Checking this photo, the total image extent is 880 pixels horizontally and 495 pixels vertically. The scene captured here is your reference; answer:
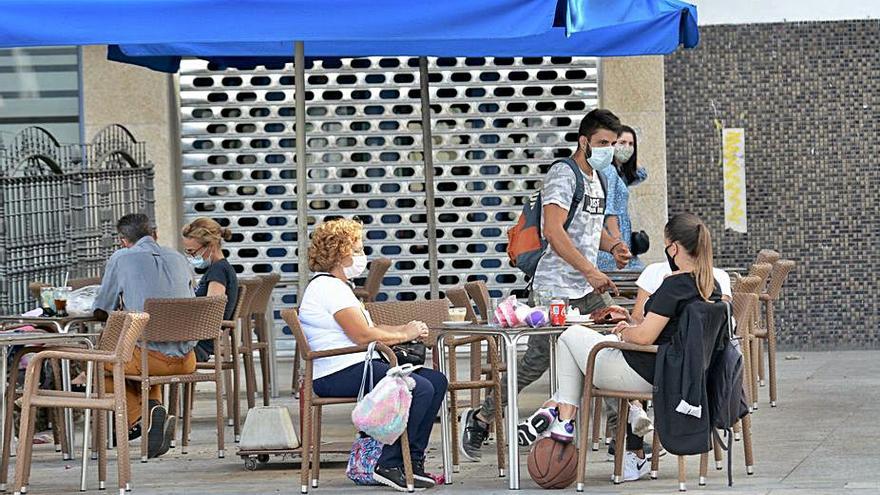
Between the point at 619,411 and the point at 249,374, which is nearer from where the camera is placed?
the point at 619,411

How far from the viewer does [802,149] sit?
1448 centimetres

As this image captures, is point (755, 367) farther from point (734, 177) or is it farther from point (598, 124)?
point (734, 177)

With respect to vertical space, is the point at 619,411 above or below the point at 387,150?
below

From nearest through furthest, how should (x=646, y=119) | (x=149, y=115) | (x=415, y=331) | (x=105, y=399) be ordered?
(x=105, y=399)
(x=415, y=331)
(x=646, y=119)
(x=149, y=115)

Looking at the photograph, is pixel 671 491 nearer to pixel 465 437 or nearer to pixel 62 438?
pixel 465 437

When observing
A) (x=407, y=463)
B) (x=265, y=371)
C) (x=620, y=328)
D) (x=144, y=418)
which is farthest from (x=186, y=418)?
(x=620, y=328)

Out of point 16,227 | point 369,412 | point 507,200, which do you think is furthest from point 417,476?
point 507,200

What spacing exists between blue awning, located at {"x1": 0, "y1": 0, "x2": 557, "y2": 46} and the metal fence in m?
3.91

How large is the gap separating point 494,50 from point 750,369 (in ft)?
8.45

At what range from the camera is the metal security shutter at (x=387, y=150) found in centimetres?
1471

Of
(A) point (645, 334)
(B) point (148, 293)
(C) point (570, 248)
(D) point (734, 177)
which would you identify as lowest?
(A) point (645, 334)

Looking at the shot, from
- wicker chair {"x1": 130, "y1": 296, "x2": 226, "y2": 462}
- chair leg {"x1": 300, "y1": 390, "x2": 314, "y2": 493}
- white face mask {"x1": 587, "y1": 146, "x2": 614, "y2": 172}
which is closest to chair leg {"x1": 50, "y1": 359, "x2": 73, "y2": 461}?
wicker chair {"x1": 130, "y1": 296, "x2": 226, "y2": 462}

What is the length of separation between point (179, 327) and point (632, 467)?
8.70 ft

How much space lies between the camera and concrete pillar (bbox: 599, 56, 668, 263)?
1443cm
